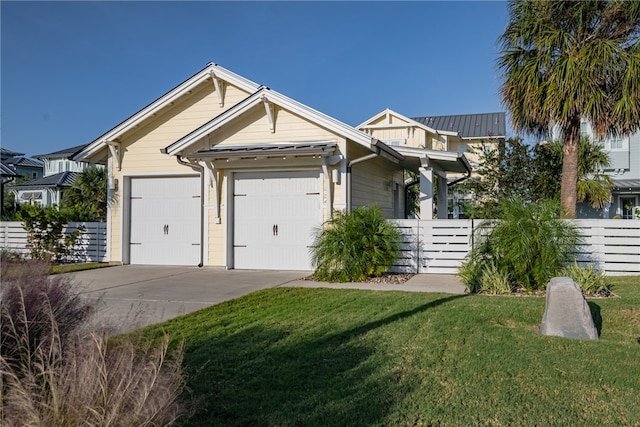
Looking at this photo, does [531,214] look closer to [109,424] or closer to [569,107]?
[569,107]

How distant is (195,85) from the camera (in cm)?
1280

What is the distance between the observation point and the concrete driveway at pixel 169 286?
722 cm

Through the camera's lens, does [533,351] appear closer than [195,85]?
Yes

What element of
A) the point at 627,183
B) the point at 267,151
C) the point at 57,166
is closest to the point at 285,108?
the point at 267,151

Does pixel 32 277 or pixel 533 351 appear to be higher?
pixel 32 277

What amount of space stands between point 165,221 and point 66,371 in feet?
35.4

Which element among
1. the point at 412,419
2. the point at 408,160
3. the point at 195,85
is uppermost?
the point at 195,85

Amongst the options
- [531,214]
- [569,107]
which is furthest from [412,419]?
[569,107]

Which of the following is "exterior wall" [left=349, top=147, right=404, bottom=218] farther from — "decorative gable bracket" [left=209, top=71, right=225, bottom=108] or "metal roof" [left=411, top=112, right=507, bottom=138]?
"metal roof" [left=411, top=112, right=507, bottom=138]

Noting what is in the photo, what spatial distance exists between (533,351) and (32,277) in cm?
461

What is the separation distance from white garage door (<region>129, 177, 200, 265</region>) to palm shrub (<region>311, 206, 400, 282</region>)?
4.24 metres

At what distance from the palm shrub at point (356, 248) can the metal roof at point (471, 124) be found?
79.3 ft

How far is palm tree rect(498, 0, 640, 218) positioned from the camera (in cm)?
1106

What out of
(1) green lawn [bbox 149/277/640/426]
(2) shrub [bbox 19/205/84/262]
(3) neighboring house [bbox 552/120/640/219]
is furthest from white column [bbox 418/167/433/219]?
(3) neighboring house [bbox 552/120/640/219]
